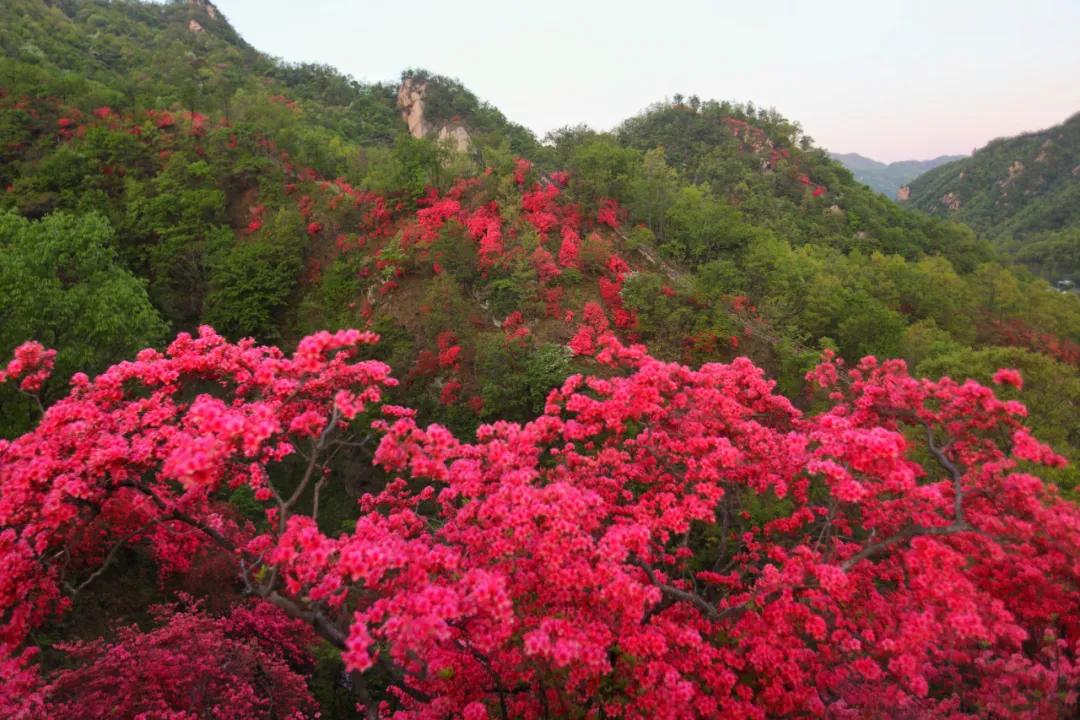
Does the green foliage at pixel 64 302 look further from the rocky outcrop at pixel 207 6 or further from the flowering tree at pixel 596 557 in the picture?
the rocky outcrop at pixel 207 6

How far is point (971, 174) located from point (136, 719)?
16273 centimetres

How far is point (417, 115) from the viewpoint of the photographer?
66.7m

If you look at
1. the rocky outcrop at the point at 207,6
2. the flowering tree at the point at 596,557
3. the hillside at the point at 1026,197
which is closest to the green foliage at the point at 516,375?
the flowering tree at the point at 596,557

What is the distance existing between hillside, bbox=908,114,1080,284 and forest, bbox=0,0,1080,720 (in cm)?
5491

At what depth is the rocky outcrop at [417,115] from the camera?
62.5 meters

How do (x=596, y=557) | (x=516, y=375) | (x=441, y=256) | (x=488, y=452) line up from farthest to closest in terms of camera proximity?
(x=441, y=256), (x=516, y=375), (x=488, y=452), (x=596, y=557)

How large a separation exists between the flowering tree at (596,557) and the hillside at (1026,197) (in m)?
93.3

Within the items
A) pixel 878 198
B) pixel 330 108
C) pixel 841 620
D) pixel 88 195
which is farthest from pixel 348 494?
pixel 878 198

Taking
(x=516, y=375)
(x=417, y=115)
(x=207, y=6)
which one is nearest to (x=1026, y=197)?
(x=417, y=115)

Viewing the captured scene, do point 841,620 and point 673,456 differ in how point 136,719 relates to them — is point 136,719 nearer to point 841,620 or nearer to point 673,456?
point 673,456

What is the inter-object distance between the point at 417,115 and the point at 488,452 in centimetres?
7041

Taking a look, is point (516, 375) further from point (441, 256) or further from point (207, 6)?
point (207, 6)

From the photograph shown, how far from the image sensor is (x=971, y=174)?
11688 centimetres

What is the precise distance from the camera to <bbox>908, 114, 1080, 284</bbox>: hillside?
74125 mm
